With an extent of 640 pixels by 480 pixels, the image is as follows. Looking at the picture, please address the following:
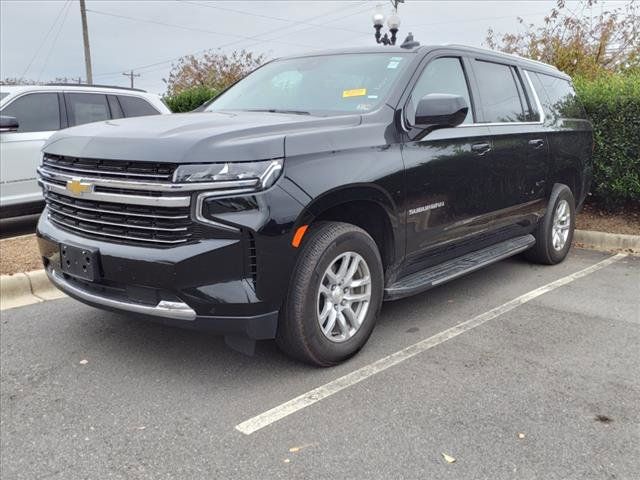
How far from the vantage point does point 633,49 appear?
11.7 meters

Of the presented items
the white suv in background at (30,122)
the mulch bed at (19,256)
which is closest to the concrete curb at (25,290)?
the mulch bed at (19,256)

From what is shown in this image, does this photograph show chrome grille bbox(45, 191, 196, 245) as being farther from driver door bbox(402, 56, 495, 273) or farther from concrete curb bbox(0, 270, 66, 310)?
concrete curb bbox(0, 270, 66, 310)

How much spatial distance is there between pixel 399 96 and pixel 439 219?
88 cm

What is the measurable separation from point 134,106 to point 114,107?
0.30 metres

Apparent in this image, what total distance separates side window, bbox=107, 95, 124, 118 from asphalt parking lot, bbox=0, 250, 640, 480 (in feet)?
13.6

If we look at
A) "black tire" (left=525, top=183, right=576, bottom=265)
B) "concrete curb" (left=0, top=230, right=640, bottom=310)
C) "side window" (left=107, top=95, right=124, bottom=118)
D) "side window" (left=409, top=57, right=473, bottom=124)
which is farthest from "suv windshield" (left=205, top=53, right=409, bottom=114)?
"side window" (left=107, top=95, right=124, bottom=118)

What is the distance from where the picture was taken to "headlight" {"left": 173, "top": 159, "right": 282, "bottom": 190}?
113 inches

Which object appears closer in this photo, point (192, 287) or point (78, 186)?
point (192, 287)

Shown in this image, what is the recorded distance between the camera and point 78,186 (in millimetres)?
3207

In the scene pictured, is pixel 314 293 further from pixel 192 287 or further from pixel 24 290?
pixel 24 290

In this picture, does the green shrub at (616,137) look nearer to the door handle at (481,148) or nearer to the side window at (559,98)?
the side window at (559,98)

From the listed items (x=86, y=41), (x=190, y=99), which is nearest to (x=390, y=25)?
(x=190, y=99)

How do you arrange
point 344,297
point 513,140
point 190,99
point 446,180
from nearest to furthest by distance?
point 344,297
point 446,180
point 513,140
point 190,99

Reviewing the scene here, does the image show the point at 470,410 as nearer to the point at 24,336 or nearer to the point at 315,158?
the point at 315,158
